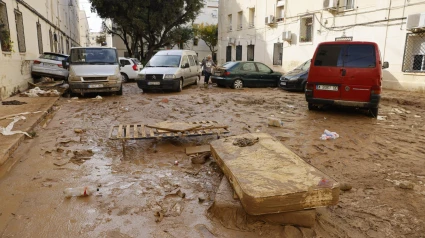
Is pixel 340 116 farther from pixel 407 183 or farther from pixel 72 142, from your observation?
pixel 72 142

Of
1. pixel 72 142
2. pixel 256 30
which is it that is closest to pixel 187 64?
pixel 72 142

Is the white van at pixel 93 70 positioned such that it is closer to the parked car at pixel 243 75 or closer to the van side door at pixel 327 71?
the parked car at pixel 243 75

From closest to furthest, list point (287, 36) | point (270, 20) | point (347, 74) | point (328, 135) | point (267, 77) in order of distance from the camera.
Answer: point (328, 135) < point (347, 74) < point (267, 77) < point (287, 36) < point (270, 20)

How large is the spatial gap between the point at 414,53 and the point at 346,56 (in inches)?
328

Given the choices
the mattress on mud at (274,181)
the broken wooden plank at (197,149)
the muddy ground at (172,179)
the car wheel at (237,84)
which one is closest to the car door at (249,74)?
the car wheel at (237,84)

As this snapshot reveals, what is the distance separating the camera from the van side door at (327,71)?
745cm

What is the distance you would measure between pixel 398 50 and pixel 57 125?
1435 centimetres

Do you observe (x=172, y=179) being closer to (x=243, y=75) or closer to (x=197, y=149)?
(x=197, y=149)

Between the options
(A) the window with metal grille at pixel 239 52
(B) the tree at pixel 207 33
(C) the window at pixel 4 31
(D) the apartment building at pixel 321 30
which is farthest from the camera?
(B) the tree at pixel 207 33

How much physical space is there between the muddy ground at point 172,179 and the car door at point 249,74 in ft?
22.8

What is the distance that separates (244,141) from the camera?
163 inches

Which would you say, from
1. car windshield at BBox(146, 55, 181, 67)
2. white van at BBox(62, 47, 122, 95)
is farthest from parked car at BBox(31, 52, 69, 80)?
car windshield at BBox(146, 55, 181, 67)

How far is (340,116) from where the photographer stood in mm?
8016

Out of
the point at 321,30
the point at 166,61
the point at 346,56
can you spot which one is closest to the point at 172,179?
the point at 346,56
